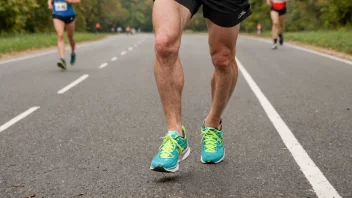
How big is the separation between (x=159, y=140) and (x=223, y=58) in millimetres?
1136

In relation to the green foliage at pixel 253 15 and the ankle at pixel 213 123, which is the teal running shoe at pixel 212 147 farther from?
the green foliage at pixel 253 15

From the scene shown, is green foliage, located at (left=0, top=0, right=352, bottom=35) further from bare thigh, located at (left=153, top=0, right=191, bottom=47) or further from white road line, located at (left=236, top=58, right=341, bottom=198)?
white road line, located at (left=236, top=58, right=341, bottom=198)

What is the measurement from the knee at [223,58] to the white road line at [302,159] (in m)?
0.85

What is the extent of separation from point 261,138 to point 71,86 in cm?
447

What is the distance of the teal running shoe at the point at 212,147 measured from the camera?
345 cm

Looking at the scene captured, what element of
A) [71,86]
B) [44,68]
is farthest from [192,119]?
[44,68]

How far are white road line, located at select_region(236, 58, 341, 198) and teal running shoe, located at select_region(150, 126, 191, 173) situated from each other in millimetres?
816

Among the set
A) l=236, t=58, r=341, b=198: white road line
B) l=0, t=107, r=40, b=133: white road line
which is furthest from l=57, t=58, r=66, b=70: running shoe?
l=236, t=58, r=341, b=198: white road line

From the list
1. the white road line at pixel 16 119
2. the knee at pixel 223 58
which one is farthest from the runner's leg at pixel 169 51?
the white road line at pixel 16 119

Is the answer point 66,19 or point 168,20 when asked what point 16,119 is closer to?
point 168,20

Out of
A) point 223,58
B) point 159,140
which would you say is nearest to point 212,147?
point 223,58

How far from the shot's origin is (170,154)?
308 centimetres

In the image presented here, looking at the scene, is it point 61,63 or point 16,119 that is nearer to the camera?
point 16,119

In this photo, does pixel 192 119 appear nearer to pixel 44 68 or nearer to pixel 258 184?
pixel 258 184
